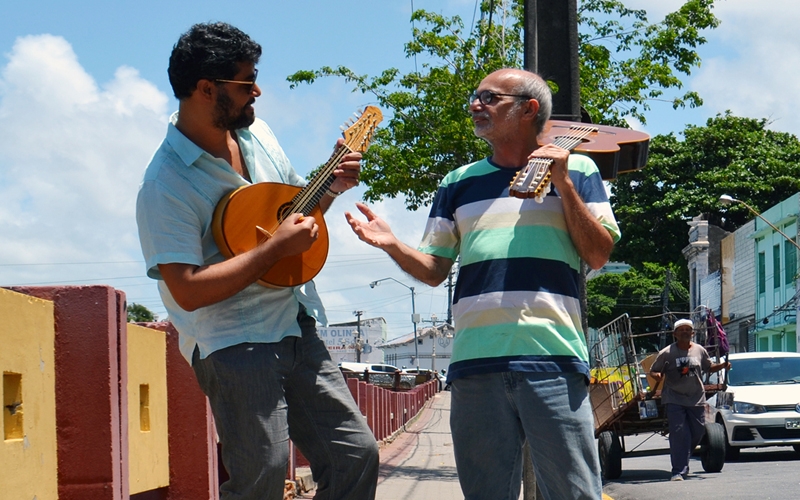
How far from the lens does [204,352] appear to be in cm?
346

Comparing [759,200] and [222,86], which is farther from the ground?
[759,200]

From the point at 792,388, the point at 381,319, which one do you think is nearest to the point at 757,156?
the point at 792,388

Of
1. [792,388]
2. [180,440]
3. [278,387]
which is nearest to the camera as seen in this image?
[278,387]

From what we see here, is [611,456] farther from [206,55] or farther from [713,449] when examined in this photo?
[206,55]

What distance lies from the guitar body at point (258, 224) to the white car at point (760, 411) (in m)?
12.6

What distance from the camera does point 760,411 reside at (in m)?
15.0

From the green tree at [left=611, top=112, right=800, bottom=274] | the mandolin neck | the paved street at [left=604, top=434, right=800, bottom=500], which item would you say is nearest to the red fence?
the mandolin neck

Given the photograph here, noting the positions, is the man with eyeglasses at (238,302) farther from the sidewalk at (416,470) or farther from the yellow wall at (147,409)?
the sidewalk at (416,470)

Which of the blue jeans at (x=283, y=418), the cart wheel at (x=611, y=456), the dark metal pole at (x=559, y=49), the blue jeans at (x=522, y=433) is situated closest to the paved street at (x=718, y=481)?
the cart wheel at (x=611, y=456)

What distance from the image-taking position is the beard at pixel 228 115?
11.6ft

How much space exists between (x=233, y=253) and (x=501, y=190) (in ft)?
3.12

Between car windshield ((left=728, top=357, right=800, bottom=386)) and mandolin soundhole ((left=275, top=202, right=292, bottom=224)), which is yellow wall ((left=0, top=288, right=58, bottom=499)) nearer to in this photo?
mandolin soundhole ((left=275, top=202, right=292, bottom=224))

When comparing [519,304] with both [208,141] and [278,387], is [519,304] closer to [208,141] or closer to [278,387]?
[278,387]

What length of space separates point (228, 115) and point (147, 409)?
2.43 metres
